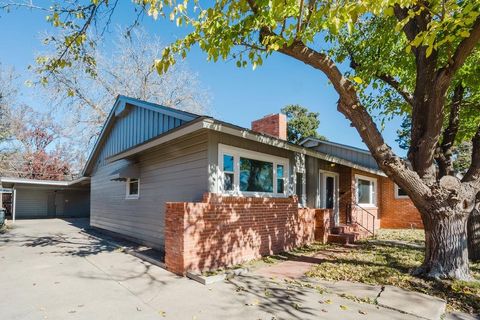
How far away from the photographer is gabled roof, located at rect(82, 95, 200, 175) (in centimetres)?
837

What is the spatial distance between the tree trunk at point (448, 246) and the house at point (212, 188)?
391cm

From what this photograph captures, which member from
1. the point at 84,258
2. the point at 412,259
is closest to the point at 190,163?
the point at 84,258

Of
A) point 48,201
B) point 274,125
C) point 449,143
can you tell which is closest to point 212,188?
point 274,125

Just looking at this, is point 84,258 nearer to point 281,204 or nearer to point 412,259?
point 281,204

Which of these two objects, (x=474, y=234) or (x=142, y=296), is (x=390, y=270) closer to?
(x=474, y=234)

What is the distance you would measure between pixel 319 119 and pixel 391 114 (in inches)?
1047

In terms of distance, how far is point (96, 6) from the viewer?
536cm

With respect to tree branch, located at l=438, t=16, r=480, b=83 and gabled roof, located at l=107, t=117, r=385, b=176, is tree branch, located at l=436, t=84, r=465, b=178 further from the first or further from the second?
gabled roof, located at l=107, t=117, r=385, b=176

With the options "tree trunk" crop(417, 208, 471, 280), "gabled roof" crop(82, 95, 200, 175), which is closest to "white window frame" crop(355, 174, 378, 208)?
"tree trunk" crop(417, 208, 471, 280)

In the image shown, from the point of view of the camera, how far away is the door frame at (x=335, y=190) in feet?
40.1

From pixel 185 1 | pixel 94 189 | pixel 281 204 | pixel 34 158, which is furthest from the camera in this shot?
pixel 34 158

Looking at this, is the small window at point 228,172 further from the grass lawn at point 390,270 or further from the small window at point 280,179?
the grass lawn at point 390,270

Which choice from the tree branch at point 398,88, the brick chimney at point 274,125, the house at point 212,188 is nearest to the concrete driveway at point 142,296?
the house at point 212,188

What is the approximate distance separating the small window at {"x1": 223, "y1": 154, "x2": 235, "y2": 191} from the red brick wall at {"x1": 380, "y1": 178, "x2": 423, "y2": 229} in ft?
41.3
